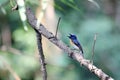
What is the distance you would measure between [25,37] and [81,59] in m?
2.50

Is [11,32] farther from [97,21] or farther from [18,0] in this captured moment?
[18,0]

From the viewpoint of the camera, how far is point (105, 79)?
72 centimetres

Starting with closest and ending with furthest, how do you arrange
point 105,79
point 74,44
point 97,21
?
point 105,79 < point 74,44 < point 97,21

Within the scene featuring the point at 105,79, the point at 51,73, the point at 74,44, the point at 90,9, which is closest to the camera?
the point at 105,79

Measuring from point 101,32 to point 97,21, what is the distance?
0.16 metres

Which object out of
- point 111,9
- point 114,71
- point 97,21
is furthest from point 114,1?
point 114,71

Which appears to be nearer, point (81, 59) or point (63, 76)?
point (81, 59)

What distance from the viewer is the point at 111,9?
14.3 ft

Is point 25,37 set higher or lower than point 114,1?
lower

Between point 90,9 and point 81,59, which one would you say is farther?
point 90,9

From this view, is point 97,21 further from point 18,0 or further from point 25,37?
point 18,0

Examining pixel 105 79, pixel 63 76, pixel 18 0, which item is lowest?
pixel 63 76

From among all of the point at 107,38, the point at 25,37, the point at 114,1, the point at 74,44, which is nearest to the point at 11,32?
the point at 25,37

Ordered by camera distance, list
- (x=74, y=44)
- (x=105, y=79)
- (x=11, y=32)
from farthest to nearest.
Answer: (x=11, y=32) < (x=74, y=44) < (x=105, y=79)
